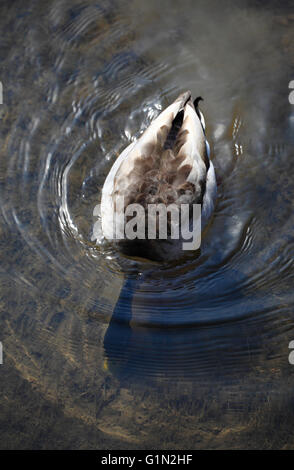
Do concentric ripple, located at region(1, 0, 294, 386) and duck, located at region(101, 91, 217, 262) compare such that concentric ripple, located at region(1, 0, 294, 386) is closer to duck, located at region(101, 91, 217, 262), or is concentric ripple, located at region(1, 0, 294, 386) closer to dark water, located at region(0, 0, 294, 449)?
dark water, located at region(0, 0, 294, 449)

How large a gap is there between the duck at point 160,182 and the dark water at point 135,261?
0.32 m

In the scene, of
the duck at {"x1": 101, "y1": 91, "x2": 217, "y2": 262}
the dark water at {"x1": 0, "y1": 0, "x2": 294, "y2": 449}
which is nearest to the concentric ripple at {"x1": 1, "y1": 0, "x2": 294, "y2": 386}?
the dark water at {"x1": 0, "y1": 0, "x2": 294, "y2": 449}

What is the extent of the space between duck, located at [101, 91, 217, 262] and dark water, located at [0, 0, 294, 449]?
32cm

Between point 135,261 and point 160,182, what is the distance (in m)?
0.84

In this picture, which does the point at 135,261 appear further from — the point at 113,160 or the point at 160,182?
the point at 113,160

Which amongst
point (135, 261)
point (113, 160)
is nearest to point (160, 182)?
point (135, 261)

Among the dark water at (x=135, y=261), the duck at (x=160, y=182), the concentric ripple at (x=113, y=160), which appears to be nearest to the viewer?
the dark water at (x=135, y=261)

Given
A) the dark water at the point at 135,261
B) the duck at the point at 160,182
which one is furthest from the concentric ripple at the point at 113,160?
the duck at the point at 160,182

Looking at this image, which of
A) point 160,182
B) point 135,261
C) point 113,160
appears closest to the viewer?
point 160,182

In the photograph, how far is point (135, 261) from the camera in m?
4.05

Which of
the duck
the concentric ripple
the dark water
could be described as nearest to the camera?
the dark water

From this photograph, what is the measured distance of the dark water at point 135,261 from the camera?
349 centimetres

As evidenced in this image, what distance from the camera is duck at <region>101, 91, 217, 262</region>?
362 centimetres

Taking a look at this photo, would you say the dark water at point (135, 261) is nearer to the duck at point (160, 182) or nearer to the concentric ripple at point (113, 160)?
the concentric ripple at point (113, 160)
